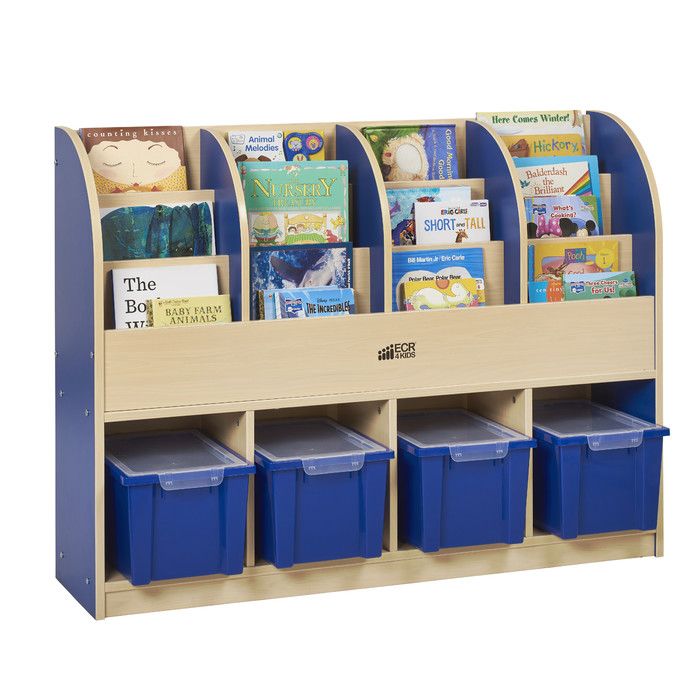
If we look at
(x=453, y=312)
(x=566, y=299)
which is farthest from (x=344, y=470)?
(x=566, y=299)

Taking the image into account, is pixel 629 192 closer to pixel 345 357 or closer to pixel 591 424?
pixel 591 424

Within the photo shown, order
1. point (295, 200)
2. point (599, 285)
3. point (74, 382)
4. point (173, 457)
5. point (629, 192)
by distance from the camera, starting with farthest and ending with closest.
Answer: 1. point (629, 192)
2. point (599, 285)
3. point (295, 200)
4. point (173, 457)
5. point (74, 382)

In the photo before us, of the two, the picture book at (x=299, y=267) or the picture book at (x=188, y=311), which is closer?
the picture book at (x=188, y=311)

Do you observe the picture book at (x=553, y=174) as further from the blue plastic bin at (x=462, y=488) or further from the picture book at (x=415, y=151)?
the blue plastic bin at (x=462, y=488)

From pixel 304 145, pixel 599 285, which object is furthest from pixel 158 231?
pixel 599 285

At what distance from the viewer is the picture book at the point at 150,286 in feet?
17.3

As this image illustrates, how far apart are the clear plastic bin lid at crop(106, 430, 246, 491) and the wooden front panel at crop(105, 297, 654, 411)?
0.22 meters

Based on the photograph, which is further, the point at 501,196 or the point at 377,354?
the point at 501,196

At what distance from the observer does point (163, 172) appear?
5578 millimetres

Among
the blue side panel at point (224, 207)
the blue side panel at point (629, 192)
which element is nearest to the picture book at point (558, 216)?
the blue side panel at point (629, 192)

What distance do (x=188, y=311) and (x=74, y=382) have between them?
44 cm

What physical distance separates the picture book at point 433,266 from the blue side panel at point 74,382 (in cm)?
109

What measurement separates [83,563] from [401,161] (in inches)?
71.2

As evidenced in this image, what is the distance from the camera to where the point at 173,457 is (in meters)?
5.46
